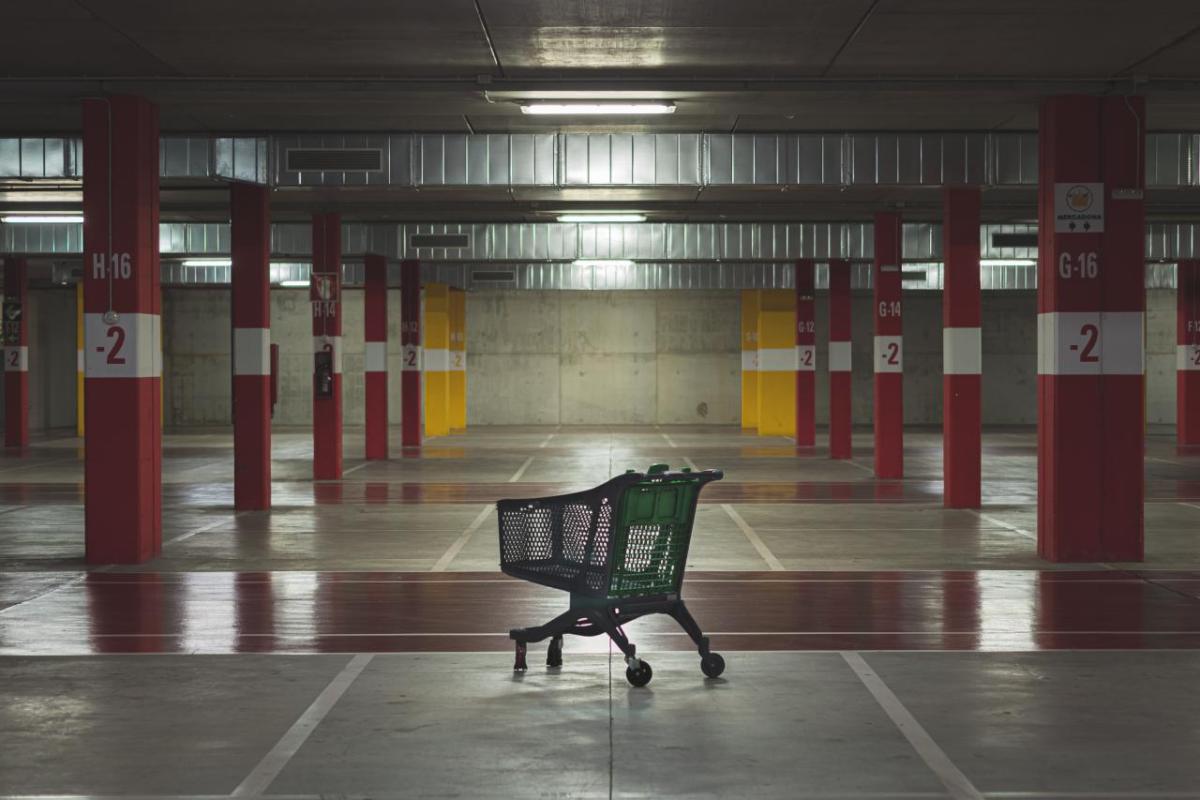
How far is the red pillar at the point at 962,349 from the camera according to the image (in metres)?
18.2

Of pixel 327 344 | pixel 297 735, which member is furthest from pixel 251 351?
pixel 297 735

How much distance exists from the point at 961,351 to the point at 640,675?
1187 cm

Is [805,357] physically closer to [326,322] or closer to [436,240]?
[436,240]

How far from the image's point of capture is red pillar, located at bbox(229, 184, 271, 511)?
→ 17.8 metres

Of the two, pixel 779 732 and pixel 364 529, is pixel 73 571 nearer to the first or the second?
pixel 364 529

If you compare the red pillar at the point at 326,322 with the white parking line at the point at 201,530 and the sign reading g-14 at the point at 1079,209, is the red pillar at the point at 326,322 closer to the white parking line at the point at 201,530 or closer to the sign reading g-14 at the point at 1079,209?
the white parking line at the point at 201,530

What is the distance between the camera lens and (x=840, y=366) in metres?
29.0

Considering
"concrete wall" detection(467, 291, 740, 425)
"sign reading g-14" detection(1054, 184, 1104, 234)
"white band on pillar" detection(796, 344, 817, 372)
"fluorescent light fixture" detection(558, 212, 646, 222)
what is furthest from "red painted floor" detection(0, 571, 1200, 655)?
"concrete wall" detection(467, 291, 740, 425)

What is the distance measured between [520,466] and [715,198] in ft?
23.9

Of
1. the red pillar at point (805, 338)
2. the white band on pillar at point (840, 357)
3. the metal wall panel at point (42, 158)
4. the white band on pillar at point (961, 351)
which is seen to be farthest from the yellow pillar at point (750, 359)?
the metal wall panel at point (42, 158)

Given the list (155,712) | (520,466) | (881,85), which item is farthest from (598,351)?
(155,712)

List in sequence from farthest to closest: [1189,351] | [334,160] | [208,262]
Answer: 1. [208,262]
2. [1189,351]
3. [334,160]

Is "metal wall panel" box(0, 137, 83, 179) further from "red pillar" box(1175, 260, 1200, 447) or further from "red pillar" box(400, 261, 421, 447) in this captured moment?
"red pillar" box(1175, 260, 1200, 447)

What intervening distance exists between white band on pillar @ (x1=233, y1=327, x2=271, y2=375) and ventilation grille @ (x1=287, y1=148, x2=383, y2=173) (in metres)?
2.75
